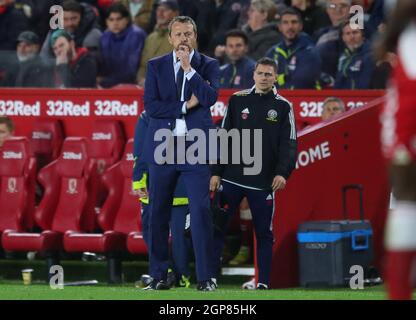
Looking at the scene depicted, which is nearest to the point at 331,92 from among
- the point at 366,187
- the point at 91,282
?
the point at 366,187

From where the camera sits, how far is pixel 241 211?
13109mm

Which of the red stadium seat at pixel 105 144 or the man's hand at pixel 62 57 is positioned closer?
the red stadium seat at pixel 105 144

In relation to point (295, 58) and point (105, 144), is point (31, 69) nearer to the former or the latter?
point (105, 144)

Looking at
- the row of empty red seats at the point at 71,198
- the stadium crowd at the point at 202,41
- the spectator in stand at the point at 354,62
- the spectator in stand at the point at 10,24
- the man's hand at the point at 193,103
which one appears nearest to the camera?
the man's hand at the point at 193,103

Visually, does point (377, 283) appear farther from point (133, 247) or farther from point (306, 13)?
point (306, 13)

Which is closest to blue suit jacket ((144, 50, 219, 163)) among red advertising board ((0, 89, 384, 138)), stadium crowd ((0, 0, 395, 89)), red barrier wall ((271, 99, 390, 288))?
red barrier wall ((271, 99, 390, 288))

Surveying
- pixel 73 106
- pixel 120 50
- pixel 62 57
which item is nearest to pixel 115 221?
pixel 73 106

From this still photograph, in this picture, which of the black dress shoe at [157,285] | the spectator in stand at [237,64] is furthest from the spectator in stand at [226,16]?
the black dress shoe at [157,285]

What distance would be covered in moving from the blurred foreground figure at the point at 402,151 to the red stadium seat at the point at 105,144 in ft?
25.6

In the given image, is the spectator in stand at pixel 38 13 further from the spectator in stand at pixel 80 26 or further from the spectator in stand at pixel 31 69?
the spectator in stand at pixel 31 69

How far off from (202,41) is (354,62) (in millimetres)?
2297

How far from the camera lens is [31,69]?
1452 cm

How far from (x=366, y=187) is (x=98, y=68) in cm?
378

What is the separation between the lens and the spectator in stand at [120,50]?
14750mm
